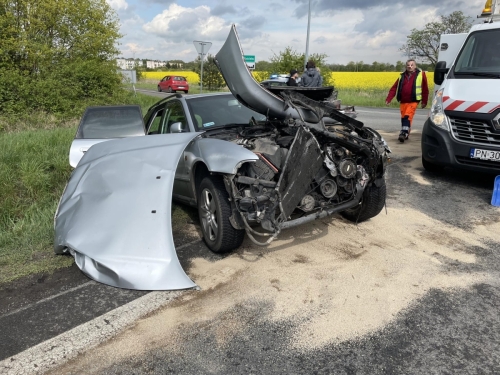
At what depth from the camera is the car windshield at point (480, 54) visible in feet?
19.9

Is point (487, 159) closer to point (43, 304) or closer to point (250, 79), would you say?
point (250, 79)

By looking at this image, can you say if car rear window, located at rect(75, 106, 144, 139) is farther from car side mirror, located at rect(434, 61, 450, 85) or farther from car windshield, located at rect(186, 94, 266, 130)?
car side mirror, located at rect(434, 61, 450, 85)

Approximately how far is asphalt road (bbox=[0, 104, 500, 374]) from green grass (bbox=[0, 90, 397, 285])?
43cm

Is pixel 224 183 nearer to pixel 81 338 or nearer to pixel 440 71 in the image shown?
pixel 81 338

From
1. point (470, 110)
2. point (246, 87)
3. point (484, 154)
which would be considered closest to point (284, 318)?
point (246, 87)

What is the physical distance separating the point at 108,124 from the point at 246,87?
9.20 feet

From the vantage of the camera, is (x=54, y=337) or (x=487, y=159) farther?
(x=487, y=159)

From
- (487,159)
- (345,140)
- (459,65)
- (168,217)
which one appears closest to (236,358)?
(168,217)

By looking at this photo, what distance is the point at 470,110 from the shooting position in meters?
5.63

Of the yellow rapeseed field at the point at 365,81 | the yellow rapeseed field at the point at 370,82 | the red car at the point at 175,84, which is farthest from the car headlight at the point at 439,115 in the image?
the red car at the point at 175,84

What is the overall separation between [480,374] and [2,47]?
50.6 ft

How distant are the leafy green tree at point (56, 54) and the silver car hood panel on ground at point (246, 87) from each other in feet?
36.4

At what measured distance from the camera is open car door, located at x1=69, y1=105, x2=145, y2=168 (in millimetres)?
5707

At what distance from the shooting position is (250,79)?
406cm
